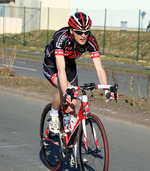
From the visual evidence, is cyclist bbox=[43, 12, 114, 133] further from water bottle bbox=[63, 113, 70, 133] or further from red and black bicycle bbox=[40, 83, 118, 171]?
red and black bicycle bbox=[40, 83, 118, 171]

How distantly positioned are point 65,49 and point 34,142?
7.21ft

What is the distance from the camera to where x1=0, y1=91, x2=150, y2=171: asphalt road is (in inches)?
221

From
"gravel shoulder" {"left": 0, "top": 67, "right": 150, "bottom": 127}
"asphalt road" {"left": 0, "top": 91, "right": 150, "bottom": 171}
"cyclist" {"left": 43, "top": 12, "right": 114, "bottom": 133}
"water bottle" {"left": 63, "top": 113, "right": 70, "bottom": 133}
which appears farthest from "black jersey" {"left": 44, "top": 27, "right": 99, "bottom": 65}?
"gravel shoulder" {"left": 0, "top": 67, "right": 150, "bottom": 127}

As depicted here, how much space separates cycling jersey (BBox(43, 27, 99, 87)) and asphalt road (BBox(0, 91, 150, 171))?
1276 mm

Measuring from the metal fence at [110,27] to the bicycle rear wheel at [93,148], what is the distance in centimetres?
2167

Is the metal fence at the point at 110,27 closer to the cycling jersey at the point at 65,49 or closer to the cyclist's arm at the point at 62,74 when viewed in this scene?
the cycling jersey at the point at 65,49

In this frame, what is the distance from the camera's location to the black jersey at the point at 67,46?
16.1 ft

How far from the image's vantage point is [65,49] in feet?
16.5

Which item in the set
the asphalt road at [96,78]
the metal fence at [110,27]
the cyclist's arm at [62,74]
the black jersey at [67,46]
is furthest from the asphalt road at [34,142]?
the metal fence at [110,27]

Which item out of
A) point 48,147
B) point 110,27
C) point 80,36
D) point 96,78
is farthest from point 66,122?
point 110,27

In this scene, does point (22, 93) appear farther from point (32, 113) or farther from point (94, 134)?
point (94, 134)

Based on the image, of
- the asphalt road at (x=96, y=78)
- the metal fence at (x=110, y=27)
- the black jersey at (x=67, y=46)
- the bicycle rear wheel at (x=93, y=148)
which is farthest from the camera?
the metal fence at (x=110, y=27)

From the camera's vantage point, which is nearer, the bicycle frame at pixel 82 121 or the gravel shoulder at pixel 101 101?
the bicycle frame at pixel 82 121

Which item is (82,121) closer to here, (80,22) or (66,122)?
(66,122)
